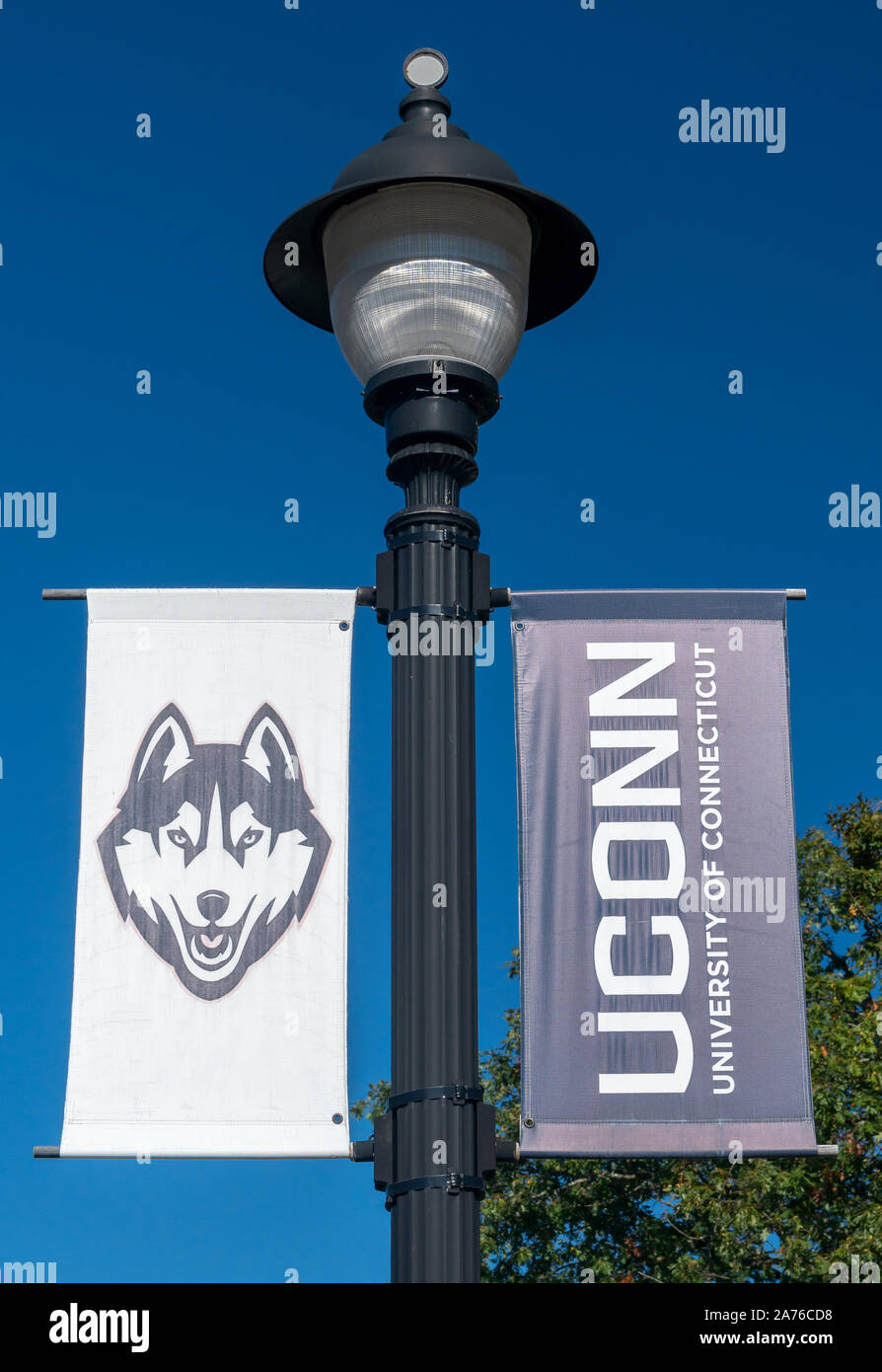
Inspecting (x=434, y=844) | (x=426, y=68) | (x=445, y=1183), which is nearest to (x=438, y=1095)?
(x=445, y=1183)

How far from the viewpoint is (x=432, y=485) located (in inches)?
236

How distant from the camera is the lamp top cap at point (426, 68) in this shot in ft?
21.3

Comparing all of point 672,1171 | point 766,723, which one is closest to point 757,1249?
point 672,1171

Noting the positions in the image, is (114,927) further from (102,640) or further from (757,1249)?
(757,1249)

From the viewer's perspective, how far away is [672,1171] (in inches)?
680

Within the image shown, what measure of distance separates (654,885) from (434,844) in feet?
2.79

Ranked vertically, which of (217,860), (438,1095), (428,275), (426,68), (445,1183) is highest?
(426,68)

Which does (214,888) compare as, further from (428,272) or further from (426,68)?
(426,68)

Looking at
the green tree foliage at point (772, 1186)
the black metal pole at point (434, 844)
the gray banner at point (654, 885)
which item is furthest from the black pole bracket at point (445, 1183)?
the green tree foliage at point (772, 1186)

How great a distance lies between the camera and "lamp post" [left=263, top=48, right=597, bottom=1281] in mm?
5176

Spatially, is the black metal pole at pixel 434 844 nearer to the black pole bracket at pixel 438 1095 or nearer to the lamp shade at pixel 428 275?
the black pole bracket at pixel 438 1095

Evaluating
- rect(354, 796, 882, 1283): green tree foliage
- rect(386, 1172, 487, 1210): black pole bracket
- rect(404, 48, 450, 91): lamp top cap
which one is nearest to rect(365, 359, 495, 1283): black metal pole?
rect(386, 1172, 487, 1210): black pole bracket

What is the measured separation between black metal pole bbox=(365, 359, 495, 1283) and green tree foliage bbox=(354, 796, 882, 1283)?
432 inches

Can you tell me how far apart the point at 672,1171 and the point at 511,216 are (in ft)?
42.4
